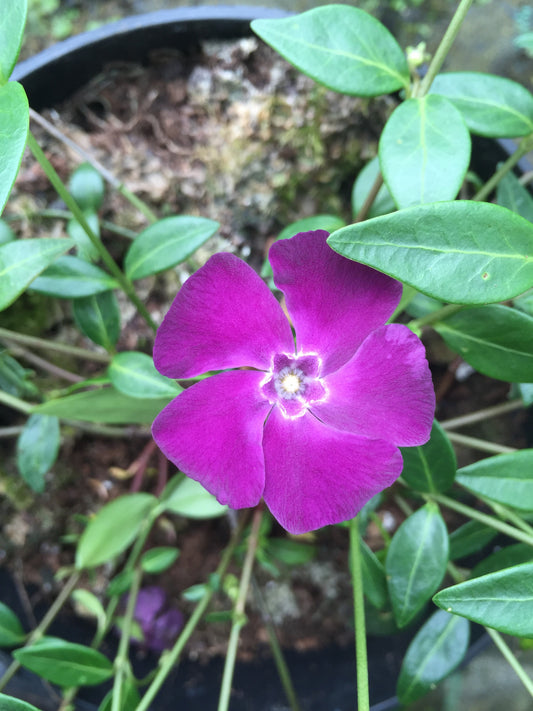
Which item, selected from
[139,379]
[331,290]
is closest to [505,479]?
[331,290]

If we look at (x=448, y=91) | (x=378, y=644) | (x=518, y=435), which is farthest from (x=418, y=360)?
(x=378, y=644)

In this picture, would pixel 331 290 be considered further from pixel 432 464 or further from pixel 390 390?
pixel 432 464

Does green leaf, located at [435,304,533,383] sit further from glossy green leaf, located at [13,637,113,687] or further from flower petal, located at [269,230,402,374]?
glossy green leaf, located at [13,637,113,687]

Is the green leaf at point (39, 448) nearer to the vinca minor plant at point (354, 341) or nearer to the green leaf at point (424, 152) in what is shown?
the vinca minor plant at point (354, 341)

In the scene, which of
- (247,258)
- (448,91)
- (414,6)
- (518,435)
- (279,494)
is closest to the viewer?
(279,494)

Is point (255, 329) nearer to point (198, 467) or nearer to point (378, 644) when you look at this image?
point (198, 467)

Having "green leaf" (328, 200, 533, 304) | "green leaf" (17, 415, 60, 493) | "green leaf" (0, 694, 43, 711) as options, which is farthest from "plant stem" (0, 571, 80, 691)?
"green leaf" (328, 200, 533, 304)
